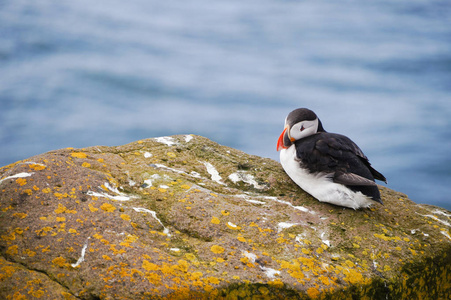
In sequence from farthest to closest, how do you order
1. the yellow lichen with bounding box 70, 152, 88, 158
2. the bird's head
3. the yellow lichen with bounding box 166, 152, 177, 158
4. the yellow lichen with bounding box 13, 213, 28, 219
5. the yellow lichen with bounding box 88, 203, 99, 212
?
the yellow lichen with bounding box 166, 152, 177, 158 < the bird's head < the yellow lichen with bounding box 70, 152, 88, 158 < the yellow lichen with bounding box 88, 203, 99, 212 < the yellow lichen with bounding box 13, 213, 28, 219

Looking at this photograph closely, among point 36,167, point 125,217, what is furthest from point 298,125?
point 36,167

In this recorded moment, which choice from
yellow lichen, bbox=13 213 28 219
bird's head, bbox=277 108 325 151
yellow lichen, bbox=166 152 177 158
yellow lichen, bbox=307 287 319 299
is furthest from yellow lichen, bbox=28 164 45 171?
bird's head, bbox=277 108 325 151

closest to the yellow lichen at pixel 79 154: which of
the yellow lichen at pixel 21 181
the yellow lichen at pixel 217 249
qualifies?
the yellow lichen at pixel 21 181

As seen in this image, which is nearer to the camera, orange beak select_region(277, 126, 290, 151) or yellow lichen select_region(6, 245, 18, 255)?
yellow lichen select_region(6, 245, 18, 255)

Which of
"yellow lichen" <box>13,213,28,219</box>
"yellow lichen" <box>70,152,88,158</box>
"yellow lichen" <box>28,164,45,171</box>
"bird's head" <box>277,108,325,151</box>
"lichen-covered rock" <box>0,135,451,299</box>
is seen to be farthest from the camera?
"bird's head" <box>277,108,325,151</box>

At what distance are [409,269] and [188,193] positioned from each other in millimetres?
2781

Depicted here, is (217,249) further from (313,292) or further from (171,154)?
(171,154)

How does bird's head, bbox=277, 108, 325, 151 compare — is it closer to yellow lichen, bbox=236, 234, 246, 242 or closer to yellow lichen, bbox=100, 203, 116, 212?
yellow lichen, bbox=236, 234, 246, 242

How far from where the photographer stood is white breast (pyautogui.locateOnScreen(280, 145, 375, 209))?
19.0ft

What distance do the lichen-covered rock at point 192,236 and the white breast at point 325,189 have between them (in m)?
0.12

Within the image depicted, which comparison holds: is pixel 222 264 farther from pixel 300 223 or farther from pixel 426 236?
pixel 426 236

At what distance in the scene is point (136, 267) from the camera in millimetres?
3957

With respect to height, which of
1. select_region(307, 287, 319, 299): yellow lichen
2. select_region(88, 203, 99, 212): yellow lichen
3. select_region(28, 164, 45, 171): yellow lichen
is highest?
select_region(307, 287, 319, 299): yellow lichen

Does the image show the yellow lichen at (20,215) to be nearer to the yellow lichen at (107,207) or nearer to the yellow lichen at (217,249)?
the yellow lichen at (107,207)
